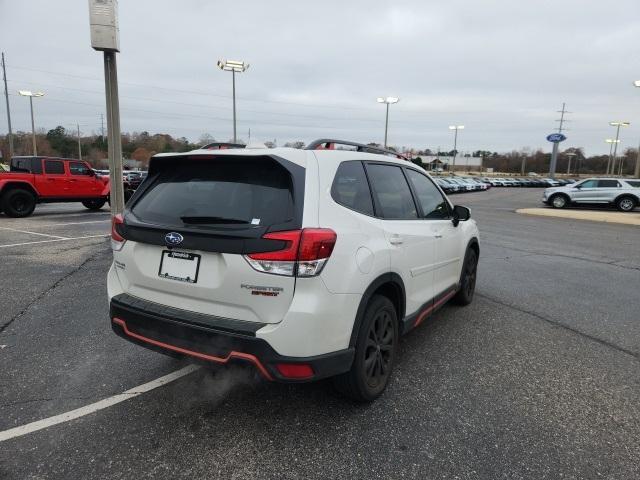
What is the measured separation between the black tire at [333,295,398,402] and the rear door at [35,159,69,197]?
15038 millimetres

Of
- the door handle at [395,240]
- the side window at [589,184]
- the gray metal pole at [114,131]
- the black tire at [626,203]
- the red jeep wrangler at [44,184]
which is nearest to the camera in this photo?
the door handle at [395,240]

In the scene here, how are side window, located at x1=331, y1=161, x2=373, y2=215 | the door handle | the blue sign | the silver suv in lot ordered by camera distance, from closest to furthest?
side window, located at x1=331, y1=161, x2=373, y2=215 → the door handle → the silver suv in lot → the blue sign

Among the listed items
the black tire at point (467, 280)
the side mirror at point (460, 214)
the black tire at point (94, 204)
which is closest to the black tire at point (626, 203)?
the black tire at point (467, 280)

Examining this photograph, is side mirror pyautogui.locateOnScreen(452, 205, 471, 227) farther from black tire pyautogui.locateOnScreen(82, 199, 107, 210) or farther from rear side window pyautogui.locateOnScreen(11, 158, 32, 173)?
black tire pyautogui.locateOnScreen(82, 199, 107, 210)

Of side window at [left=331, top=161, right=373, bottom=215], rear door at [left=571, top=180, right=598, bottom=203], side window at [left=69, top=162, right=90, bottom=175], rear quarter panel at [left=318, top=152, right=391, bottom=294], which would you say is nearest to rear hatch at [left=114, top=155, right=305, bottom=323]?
rear quarter panel at [left=318, top=152, right=391, bottom=294]

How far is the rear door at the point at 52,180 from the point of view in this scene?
14680 mm

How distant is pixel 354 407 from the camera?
10.1 feet

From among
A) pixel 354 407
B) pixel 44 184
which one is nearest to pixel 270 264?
pixel 354 407

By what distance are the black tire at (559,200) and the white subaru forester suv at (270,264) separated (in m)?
25.5

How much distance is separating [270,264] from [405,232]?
134cm

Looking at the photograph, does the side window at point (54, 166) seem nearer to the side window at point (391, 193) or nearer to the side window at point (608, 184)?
the side window at point (391, 193)

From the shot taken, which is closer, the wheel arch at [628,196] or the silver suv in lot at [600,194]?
the wheel arch at [628,196]

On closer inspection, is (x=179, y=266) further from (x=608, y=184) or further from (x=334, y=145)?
(x=608, y=184)

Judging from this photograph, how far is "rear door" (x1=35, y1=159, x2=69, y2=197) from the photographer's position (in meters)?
14.7
